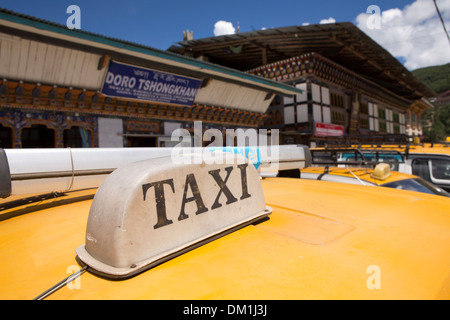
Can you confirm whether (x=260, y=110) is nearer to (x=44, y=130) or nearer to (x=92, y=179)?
(x=44, y=130)

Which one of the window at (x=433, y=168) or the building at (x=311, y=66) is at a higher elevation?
the building at (x=311, y=66)

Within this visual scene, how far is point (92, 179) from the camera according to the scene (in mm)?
2021

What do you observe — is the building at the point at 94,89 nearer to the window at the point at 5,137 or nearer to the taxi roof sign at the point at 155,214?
the window at the point at 5,137

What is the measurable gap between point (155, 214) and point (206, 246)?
0.30 meters

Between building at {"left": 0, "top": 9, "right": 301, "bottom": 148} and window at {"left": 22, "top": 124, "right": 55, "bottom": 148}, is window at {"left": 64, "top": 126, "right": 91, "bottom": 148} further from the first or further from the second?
window at {"left": 22, "top": 124, "right": 55, "bottom": 148}

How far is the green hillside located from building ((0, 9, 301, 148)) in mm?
77196

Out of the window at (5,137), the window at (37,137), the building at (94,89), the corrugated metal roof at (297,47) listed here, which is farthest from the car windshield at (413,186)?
the corrugated metal roof at (297,47)

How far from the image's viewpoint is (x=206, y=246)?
1169 mm

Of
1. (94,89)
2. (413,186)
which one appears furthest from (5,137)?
(413,186)

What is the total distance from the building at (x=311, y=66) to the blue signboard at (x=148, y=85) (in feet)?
22.2

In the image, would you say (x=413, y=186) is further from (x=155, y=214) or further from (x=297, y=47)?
(x=297, y=47)

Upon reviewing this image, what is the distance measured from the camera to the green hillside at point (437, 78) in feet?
219

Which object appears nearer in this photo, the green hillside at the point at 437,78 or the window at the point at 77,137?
the window at the point at 77,137
